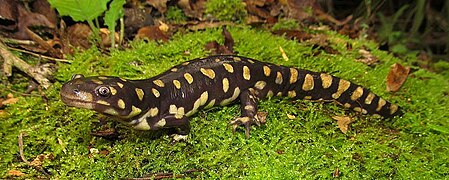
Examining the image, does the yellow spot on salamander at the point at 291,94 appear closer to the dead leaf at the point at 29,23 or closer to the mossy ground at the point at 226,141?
the mossy ground at the point at 226,141

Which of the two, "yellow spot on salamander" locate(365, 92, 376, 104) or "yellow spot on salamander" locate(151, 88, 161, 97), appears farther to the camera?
"yellow spot on salamander" locate(365, 92, 376, 104)

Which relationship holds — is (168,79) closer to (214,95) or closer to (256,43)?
(214,95)

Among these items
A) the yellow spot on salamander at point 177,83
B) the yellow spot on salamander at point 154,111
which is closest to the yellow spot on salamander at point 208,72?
the yellow spot on salamander at point 177,83

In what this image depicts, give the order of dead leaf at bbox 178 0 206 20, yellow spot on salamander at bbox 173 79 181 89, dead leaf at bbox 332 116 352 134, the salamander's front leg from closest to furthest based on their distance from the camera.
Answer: the salamander's front leg < yellow spot on salamander at bbox 173 79 181 89 < dead leaf at bbox 332 116 352 134 < dead leaf at bbox 178 0 206 20

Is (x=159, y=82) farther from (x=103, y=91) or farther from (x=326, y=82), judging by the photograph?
(x=326, y=82)

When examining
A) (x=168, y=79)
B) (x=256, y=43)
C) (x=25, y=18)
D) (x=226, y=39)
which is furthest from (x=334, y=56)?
(x=25, y=18)

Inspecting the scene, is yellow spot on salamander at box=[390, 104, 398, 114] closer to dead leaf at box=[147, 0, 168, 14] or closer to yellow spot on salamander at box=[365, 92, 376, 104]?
yellow spot on salamander at box=[365, 92, 376, 104]

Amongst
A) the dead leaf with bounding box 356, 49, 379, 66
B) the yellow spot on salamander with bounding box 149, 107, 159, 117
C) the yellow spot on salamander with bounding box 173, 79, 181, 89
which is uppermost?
the yellow spot on salamander with bounding box 173, 79, 181, 89

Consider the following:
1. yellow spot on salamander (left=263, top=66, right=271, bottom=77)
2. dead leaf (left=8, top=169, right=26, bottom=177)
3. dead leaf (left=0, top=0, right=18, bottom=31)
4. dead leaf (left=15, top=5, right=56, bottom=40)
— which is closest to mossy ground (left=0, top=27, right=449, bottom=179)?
dead leaf (left=8, top=169, right=26, bottom=177)
